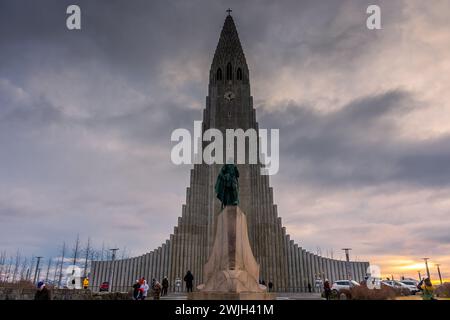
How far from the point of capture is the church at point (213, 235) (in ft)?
93.9

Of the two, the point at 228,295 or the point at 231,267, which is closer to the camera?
the point at 228,295

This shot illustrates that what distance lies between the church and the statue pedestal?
18.3 metres

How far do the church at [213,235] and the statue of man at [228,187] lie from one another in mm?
18018

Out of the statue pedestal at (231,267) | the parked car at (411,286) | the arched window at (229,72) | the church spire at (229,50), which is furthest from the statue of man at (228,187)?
the church spire at (229,50)

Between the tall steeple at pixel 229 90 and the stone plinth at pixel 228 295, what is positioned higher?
the tall steeple at pixel 229 90

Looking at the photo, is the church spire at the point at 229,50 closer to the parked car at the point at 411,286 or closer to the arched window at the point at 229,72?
the arched window at the point at 229,72

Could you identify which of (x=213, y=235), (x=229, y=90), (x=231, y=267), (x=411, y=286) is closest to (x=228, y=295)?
(x=231, y=267)

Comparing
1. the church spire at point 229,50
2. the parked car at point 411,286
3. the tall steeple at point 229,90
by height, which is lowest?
the parked car at point 411,286

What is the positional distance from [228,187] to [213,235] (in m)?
18.3

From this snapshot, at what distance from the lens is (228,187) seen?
1134cm

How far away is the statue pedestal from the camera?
30.8 ft

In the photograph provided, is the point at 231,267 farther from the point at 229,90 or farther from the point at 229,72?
the point at 229,72

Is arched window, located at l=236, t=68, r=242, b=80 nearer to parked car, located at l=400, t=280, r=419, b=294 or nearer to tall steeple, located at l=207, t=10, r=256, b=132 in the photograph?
tall steeple, located at l=207, t=10, r=256, b=132
